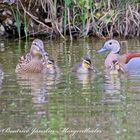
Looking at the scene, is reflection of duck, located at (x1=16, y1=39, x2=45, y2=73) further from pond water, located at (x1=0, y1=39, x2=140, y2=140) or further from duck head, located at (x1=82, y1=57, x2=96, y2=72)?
duck head, located at (x1=82, y1=57, x2=96, y2=72)

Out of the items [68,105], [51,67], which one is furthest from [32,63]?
[68,105]

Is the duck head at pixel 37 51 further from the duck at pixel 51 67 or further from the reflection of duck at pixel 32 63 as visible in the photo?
the duck at pixel 51 67

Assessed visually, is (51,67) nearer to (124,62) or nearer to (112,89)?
(124,62)

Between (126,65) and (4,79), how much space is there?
2.42m

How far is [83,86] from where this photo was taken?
35.1ft

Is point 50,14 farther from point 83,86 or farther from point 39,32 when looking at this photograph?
point 83,86

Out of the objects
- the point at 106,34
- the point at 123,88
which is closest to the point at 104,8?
the point at 106,34

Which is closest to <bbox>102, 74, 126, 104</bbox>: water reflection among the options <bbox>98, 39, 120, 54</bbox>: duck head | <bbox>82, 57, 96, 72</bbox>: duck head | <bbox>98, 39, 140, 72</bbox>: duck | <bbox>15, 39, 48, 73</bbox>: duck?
<bbox>82, 57, 96, 72</bbox>: duck head

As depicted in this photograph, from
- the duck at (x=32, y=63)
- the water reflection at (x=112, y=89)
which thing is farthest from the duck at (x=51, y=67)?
the water reflection at (x=112, y=89)

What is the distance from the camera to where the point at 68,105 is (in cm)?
921

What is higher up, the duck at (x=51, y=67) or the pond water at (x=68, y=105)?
the duck at (x=51, y=67)

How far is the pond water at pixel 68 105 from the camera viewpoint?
7840 mm

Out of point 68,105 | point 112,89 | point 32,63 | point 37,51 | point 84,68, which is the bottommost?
point 68,105

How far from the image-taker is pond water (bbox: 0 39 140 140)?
25.7 ft
